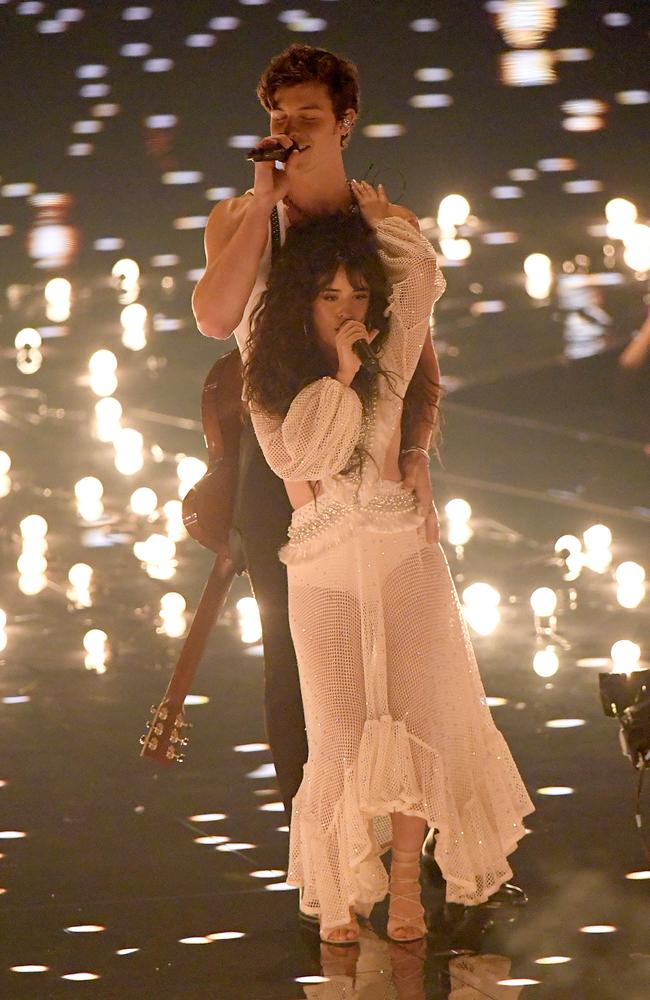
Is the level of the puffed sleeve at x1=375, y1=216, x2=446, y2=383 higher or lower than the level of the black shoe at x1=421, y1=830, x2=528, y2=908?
higher

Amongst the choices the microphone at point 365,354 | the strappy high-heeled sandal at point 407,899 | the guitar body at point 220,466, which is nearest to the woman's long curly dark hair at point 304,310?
the microphone at point 365,354

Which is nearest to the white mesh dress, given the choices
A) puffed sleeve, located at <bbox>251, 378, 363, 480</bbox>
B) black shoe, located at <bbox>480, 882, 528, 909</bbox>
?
puffed sleeve, located at <bbox>251, 378, 363, 480</bbox>

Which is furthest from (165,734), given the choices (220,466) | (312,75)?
(312,75)

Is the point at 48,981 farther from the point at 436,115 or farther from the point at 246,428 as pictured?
the point at 436,115

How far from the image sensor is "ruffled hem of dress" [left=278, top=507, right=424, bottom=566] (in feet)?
8.71

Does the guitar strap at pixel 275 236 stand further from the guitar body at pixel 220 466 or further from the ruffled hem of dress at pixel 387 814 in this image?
the ruffled hem of dress at pixel 387 814

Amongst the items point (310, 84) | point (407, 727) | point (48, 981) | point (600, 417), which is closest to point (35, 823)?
point (48, 981)

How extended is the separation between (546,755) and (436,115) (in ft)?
18.0

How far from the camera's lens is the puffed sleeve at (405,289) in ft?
8.91

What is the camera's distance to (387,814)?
2.69 m

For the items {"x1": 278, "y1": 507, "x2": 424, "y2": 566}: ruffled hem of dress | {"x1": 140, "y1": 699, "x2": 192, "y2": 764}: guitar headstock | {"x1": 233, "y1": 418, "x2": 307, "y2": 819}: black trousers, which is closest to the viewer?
{"x1": 278, "y1": 507, "x2": 424, "y2": 566}: ruffled hem of dress

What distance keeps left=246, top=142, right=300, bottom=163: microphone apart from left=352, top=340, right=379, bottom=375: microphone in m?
0.32

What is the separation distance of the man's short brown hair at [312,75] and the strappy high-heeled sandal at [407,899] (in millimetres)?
1180

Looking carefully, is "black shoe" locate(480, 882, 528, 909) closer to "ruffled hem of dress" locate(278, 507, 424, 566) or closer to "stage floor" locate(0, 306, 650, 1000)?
"stage floor" locate(0, 306, 650, 1000)
